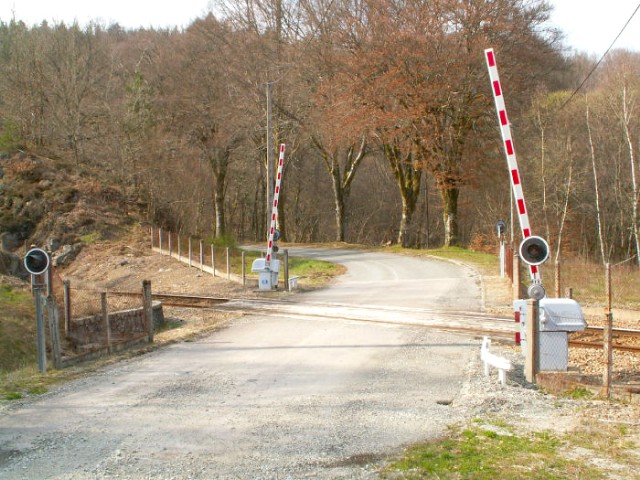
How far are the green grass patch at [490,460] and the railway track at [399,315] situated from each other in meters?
6.86

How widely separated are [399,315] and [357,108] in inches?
914

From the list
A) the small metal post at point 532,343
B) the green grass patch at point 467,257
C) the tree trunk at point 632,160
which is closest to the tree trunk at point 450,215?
the green grass patch at point 467,257

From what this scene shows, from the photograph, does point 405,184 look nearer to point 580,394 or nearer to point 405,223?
point 405,223

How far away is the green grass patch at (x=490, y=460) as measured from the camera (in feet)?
20.5

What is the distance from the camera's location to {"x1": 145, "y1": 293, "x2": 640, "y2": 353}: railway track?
15.0 meters

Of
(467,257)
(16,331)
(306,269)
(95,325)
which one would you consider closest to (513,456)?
(95,325)

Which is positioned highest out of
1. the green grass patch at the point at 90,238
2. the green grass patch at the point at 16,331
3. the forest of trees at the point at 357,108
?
the forest of trees at the point at 357,108

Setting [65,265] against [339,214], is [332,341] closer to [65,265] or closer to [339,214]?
[65,265]

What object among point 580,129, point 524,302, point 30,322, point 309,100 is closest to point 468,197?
point 580,129

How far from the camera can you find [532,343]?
32.3ft

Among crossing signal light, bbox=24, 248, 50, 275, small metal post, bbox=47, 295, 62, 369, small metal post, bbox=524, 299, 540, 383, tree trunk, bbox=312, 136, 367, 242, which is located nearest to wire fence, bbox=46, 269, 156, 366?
small metal post, bbox=47, 295, 62, 369

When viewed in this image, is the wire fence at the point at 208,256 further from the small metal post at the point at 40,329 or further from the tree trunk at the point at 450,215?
the small metal post at the point at 40,329

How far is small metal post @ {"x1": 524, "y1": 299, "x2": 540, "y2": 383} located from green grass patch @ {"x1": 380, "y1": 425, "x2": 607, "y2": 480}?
8.02 feet

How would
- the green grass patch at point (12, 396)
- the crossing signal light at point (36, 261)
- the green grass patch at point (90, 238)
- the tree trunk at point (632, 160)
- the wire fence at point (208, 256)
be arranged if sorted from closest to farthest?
the green grass patch at point (12, 396)
the crossing signal light at point (36, 261)
the wire fence at point (208, 256)
the green grass patch at point (90, 238)
the tree trunk at point (632, 160)
